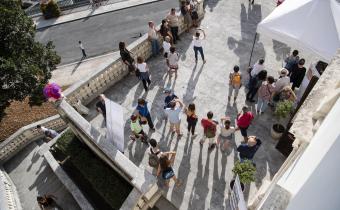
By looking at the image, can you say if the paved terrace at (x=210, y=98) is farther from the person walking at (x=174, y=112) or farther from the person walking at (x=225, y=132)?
the person walking at (x=174, y=112)

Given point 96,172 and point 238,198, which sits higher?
point 238,198

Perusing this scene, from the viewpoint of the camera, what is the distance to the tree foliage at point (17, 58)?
38.0 ft

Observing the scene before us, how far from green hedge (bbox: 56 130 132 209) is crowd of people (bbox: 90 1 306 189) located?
1437 mm

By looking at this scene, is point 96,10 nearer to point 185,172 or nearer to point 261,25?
point 261,25

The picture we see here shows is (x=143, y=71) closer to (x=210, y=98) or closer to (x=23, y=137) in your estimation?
(x=210, y=98)

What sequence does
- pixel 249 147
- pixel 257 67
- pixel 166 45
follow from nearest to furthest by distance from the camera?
pixel 249 147 < pixel 257 67 < pixel 166 45

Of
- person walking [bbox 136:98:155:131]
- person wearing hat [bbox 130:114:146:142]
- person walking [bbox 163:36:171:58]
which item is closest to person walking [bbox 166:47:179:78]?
person walking [bbox 163:36:171:58]

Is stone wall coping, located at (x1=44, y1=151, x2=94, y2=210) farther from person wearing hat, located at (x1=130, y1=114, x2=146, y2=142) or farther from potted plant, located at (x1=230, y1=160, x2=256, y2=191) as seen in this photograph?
potted plant, located at (x1=230, y1=160, x2=256, y2=191)

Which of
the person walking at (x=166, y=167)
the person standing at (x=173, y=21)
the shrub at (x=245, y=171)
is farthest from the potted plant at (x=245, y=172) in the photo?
the person standing at (x=173, y=21)

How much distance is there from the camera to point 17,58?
1209 cm

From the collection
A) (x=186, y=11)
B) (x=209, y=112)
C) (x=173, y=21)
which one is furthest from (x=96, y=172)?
(x=186, y=11)

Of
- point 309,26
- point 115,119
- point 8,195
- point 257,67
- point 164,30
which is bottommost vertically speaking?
point 8,195

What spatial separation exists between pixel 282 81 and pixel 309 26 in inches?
86.3

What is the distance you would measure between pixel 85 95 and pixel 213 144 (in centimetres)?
541
